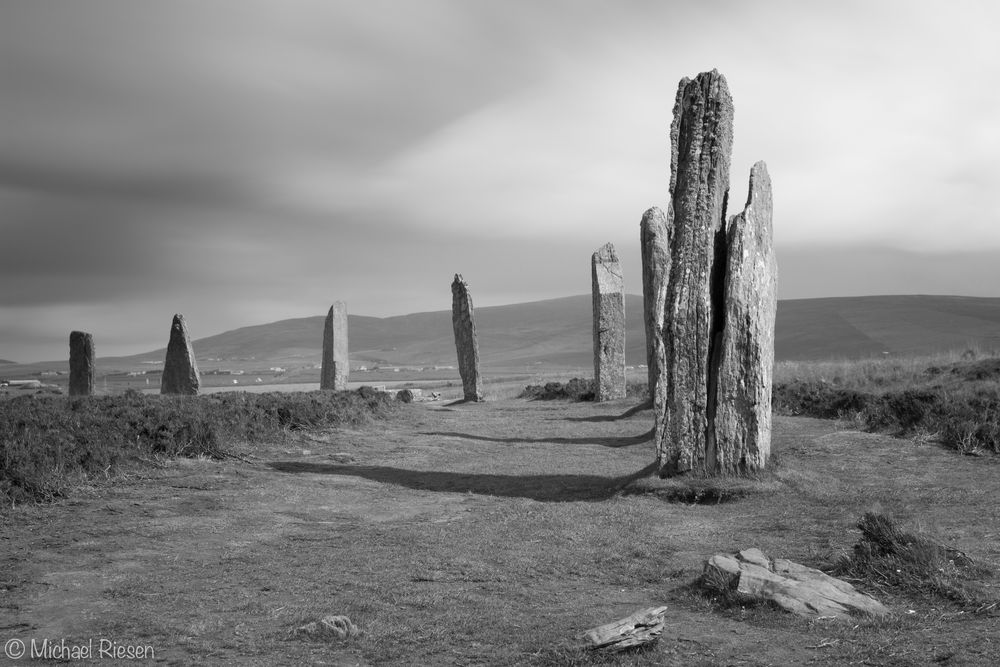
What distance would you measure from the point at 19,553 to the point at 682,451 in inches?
313

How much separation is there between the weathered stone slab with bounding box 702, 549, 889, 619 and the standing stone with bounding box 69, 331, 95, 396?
2443 centimetres

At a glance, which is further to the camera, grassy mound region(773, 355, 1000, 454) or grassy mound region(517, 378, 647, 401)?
grassy mound region(517, 378, 647, 401)

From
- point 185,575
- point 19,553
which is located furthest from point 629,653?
point 19,553

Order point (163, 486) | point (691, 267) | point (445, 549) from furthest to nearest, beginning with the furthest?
point (691, 267) → point (163, 486) → point (445, 549)

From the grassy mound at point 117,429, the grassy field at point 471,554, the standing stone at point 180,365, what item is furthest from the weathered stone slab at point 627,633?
the standing stone at point 180,365

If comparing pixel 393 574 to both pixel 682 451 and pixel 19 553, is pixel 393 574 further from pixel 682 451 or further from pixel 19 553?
pixel 682 451

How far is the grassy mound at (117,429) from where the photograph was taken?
10.3 meters

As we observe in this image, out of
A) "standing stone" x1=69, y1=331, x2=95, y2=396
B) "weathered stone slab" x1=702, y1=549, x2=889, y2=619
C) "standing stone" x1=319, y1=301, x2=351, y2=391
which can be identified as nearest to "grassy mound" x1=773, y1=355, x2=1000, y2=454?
"weathered stone slab" x1=702, y1=549, x2=889, y2=619

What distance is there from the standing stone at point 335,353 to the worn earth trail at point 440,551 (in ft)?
55.7

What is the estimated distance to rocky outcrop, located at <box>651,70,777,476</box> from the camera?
11867mm

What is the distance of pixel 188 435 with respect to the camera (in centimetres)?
1380

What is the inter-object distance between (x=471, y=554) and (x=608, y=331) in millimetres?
19684

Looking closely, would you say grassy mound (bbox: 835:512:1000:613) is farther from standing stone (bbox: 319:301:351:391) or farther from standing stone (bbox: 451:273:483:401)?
standing stone (bbox: 319:301:351:391)

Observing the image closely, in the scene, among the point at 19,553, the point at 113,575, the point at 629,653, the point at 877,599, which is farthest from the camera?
the point at 19,553
